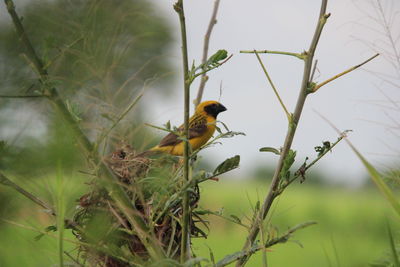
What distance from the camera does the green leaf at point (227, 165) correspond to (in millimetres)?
1640

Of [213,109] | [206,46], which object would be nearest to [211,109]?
[213,109]

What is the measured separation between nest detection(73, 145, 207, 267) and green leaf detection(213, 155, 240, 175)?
12cm

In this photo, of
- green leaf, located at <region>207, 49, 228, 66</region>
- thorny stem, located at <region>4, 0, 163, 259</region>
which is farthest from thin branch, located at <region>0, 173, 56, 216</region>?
green leaf, located at <region>207, 49, 228, 66</region>

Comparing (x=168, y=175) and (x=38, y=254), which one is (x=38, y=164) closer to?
(x=38, y=254)

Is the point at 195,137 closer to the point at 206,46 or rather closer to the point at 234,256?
the point at 206,46

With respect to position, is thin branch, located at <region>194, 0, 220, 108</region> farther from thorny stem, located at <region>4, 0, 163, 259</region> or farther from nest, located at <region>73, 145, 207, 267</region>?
thorny stem, located at <region>4, 0, 163, 259</region>

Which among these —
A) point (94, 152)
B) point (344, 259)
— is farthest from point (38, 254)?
point (344, 259)

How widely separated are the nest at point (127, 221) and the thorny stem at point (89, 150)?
0.09 feet

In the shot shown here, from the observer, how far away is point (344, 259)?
184 cm

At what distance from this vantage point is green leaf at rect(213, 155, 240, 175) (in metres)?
1.64

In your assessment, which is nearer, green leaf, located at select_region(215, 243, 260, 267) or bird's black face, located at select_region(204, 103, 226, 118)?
green leaf, located at select_region(215, 243, 260, 267)

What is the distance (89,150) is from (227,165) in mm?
419

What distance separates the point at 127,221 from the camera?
177 centimetres

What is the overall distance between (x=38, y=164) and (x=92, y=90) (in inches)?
18.9
